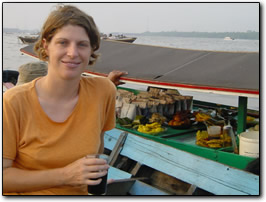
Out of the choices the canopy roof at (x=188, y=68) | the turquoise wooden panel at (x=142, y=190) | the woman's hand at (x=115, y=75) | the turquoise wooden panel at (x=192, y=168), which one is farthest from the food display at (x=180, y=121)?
the turquoise wooden panel at (x=142, y=190)

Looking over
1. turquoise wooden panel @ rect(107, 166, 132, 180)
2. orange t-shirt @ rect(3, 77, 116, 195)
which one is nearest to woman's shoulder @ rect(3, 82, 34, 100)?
orange t-shirt @ rect(3, 77, 116, 195)

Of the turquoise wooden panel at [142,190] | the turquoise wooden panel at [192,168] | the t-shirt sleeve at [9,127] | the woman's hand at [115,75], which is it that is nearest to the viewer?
the t-shirt sleeve at [9,127]

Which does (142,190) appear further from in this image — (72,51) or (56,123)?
(72,51)

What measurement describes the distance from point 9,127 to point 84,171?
1.28ft

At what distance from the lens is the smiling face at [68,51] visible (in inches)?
70.9

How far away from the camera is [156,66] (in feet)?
17.6

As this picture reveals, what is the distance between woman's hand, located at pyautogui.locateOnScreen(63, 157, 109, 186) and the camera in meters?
1.74

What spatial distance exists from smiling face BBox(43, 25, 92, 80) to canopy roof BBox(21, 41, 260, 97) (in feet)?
5.75

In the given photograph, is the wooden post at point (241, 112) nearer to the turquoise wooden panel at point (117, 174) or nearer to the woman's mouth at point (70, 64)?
the turquoise wooden panel at point (117, 174)

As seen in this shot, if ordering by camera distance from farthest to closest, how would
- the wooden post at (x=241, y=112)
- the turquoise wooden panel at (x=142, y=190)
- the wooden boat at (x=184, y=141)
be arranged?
the wooden post at (x=241, y=112), the turquoise wooden panel at (x=142, y=190), the wooden boat at (x=184, y=141)

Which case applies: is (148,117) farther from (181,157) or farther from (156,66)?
(181,157)

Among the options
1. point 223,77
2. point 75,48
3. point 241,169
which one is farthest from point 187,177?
point 75,48

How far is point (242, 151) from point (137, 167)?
150cm

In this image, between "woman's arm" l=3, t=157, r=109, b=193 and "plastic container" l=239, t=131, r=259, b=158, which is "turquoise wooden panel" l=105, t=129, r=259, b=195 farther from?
"woman's arm" l=3, t=157, r=109, b=193
